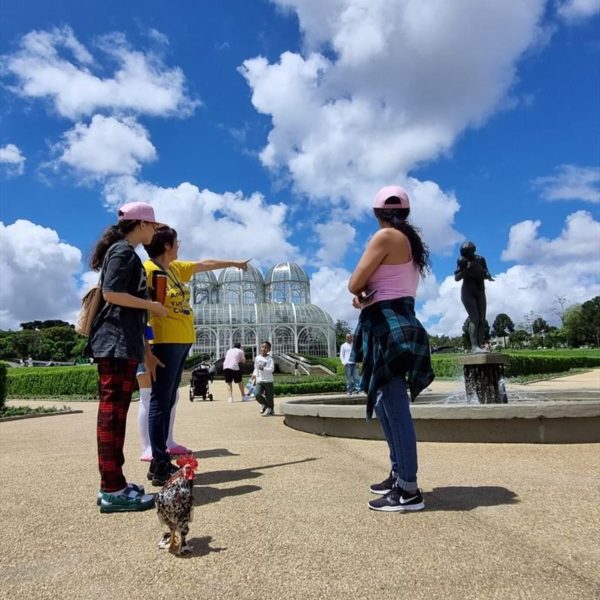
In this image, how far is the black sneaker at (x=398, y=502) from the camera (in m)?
2.77

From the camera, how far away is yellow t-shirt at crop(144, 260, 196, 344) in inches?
144

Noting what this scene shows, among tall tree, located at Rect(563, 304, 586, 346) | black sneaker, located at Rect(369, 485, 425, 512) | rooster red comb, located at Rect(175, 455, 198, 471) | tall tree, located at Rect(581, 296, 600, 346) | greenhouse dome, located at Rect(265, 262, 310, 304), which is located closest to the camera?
rooster red comb, located at Rect(175, 455, 198, 471)

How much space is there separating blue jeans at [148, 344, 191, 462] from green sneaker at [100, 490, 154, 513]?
60 centimetres

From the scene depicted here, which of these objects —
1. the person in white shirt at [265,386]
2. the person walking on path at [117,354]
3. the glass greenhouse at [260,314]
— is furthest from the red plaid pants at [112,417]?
the glass greenhouse at [260,314]

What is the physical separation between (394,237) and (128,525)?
2.05 m

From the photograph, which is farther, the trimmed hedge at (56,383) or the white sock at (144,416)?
the trimmed hedge at (56,383)

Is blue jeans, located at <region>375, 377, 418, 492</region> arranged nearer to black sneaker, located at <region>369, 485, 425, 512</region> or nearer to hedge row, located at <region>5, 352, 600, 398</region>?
black sneaker, located at <region>369, 485, 425, 512</region>

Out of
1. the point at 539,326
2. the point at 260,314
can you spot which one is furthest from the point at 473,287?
the point at 539,326

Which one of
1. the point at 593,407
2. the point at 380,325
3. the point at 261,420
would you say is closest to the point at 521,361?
the point at 261,420

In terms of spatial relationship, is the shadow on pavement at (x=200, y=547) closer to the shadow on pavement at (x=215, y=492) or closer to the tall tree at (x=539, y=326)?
the shadow on pavement at (x=215, y=492)

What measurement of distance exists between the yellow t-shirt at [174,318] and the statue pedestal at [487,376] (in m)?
4.54

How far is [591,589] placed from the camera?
71.9 inches

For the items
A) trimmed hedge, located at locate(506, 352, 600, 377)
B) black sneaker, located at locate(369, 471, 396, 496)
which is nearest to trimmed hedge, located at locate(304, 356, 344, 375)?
trimmed hedge, located at locate(506, 352, 600, 377)

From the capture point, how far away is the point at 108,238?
10.8 ft
